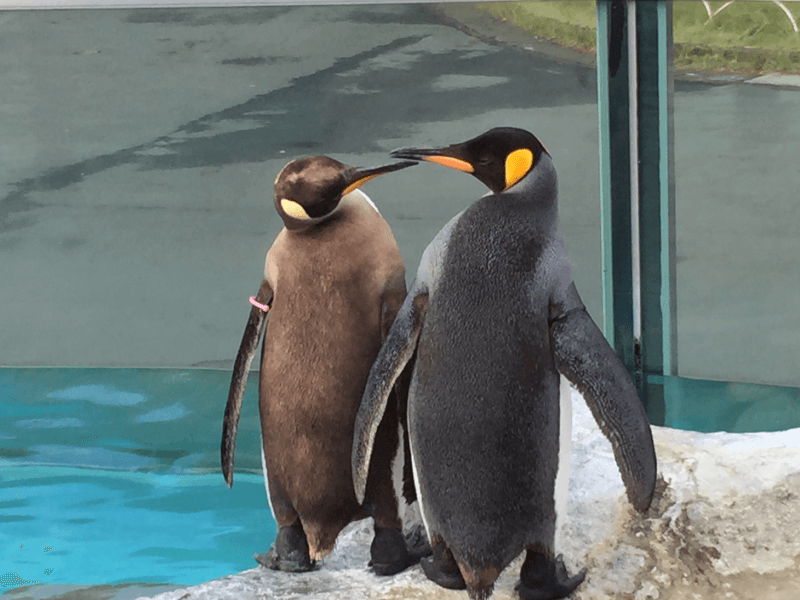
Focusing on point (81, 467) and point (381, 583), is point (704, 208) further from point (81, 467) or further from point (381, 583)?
point (81, 467)

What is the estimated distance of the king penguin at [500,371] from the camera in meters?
1.39

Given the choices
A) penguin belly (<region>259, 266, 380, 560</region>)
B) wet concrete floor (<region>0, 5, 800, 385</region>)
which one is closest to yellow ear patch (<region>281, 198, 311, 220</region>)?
penguin belly (<region>259, 266, 380, 560</region>)

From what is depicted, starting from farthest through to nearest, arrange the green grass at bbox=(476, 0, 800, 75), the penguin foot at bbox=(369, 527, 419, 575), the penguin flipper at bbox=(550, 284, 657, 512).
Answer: the green grass at bbox=(476, 0, 800, 75) < the penguin foot at bbox=(369, 527, 419, 575) < the penguin flipper at bbox=(550, 284, 657, 512)

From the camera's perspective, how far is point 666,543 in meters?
1.65

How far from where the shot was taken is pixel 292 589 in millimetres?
1583

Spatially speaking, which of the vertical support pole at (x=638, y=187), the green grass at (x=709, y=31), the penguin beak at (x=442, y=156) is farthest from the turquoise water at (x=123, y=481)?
the green grass at (x=709, y=31)

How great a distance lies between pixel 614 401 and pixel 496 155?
16.9 inches

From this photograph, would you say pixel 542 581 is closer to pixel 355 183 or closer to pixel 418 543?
pixel 418 543

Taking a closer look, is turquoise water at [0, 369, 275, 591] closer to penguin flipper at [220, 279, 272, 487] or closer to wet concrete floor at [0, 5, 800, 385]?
wet concrete floor at [0, 5, 800, 385]

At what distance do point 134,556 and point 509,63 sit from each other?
4.45 feet

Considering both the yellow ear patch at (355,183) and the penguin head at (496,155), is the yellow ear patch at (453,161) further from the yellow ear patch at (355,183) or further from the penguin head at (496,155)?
→ the yellow ear patch at (355,183)

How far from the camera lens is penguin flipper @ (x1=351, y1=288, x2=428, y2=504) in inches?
57.5

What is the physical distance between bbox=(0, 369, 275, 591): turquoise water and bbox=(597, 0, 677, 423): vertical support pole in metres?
0.92

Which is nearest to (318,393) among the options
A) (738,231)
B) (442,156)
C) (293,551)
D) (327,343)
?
(327,343)
